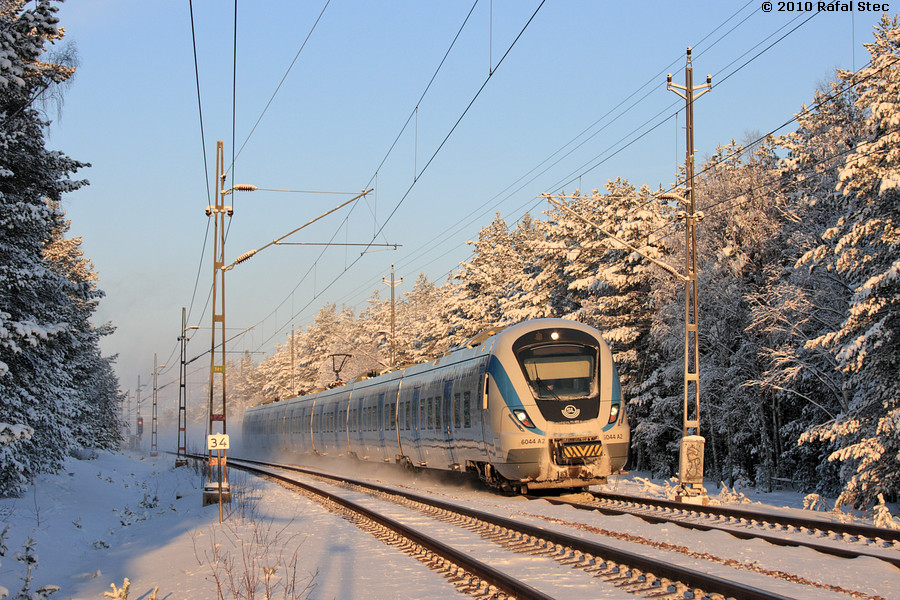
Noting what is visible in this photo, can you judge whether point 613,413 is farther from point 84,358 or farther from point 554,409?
point 84,358

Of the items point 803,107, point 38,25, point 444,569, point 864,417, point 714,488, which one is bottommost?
point 714,488

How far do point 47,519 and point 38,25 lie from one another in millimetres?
11598

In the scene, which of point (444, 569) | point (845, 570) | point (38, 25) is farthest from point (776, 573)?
point (38, 25)

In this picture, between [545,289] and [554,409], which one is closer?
[554,409]

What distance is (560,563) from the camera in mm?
10109

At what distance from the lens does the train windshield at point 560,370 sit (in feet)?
58.9

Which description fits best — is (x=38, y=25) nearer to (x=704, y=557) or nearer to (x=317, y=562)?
(x=317, y=562)

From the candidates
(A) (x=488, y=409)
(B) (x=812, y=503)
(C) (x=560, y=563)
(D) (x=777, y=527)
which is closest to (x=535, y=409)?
(A) (x=488, y=409)

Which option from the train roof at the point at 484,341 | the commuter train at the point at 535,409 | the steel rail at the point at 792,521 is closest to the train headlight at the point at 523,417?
the commuter train at the point at 535,409

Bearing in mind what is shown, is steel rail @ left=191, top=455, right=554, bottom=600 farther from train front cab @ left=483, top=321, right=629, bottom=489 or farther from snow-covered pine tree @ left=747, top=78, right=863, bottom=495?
snow-covered pine tree @ left=747, top=78, right=863, bottom=495

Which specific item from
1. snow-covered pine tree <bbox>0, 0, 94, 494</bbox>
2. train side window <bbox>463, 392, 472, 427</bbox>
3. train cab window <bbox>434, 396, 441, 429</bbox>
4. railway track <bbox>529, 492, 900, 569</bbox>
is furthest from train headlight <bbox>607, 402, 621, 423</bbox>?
snow-covered pine tree <bbox>0, 0, 94, 494</bbox>

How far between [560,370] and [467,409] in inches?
115

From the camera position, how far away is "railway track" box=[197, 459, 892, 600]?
793cm

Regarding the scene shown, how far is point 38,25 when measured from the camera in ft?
52.0
